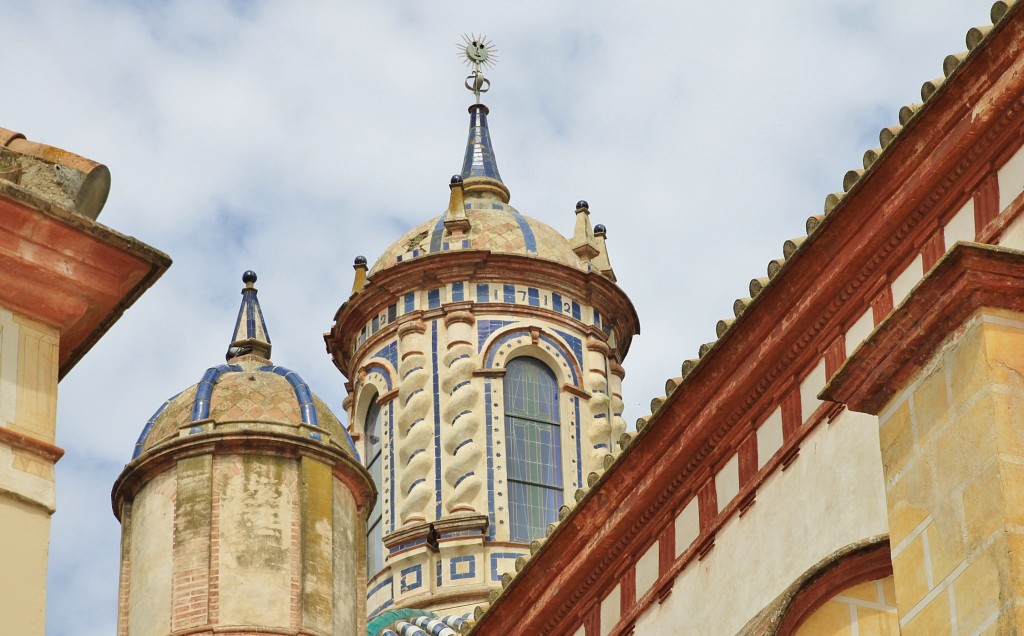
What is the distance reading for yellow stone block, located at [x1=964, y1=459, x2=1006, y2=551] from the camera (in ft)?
36.0

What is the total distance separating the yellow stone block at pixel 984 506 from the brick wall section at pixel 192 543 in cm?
1394

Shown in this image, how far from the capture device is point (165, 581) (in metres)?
24.9

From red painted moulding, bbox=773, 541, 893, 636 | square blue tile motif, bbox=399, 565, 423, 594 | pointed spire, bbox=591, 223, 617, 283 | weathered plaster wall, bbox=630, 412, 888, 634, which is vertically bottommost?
red painted moulding, bbox=773, 541, 893, 636

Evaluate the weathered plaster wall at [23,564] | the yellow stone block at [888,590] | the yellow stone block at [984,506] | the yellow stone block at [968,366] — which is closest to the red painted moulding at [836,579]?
the yellow stone block at [888,590]

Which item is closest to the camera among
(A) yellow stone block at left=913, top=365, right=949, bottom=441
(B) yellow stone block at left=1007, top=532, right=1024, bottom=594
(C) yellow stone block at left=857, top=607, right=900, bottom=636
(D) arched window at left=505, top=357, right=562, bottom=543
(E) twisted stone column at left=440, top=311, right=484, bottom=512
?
(B) yellow stone block at left=1007, top=532, right=1024, bottom=594

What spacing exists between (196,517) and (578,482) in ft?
20.3

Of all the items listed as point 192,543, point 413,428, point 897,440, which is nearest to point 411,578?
point 413,428

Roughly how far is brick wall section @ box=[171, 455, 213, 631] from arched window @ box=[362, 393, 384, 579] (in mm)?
5223

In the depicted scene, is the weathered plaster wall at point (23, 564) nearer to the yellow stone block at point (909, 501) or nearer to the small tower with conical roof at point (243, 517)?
the yellow stone block at point (909, 501)

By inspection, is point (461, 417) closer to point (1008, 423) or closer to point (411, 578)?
point (411, 578)

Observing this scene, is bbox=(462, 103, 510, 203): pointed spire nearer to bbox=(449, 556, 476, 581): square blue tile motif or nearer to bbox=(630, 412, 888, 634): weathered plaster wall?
bbox=(449, 556, 476, 581): square blue tile motif

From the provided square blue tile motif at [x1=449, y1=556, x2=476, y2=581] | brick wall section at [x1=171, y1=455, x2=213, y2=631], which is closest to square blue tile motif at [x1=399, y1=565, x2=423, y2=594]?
square blue tile motif at [x1=449, y1=556, x2=476, y2=581]

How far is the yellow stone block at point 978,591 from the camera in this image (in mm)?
10797

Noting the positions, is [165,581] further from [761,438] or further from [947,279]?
[947,279]
